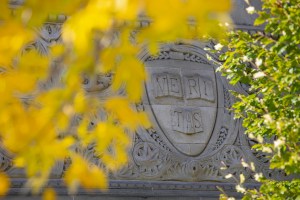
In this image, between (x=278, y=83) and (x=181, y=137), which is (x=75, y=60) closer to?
(x=278, y=83)

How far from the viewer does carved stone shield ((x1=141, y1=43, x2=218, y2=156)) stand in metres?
8.32

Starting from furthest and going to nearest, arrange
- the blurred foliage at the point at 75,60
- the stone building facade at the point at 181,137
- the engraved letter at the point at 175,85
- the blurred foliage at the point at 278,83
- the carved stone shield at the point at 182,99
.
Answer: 1. the engraved letter at the point at 175,85
2. the carved stone shield at the point at 182,99
3. the stone building facade at the point at 181,137
4. the blurred foliage at the point at 278,83
5. the blurred foliage at the point at 75,60

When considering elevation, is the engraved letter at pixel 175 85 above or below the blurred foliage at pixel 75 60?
above

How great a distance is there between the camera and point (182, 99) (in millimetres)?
8453

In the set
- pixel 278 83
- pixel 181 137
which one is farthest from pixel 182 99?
pixel 278 83

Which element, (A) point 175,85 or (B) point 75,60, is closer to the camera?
(B) point 75,60

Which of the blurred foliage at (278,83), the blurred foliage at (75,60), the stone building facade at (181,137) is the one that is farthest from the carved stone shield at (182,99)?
the blurred foliage at (75,60)

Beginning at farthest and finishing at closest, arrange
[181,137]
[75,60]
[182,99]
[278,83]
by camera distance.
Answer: [182,99]
[181,137]
[278,83]
[75,60]

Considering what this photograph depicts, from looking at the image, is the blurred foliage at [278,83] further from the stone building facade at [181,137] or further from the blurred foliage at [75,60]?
the blurred foliage at [75,60]

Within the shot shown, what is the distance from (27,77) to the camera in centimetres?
221

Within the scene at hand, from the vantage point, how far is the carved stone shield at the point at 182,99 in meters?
8.32

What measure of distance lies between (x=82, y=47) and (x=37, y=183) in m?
0.43

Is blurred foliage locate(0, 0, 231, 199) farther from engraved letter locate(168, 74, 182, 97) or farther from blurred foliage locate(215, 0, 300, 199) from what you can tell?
engraved letter locate(168, 74, 182, 97)

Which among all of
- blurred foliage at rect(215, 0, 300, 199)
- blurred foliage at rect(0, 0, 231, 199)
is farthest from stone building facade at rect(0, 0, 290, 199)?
blurred foliage at rect(0, 0, 231, 199)
